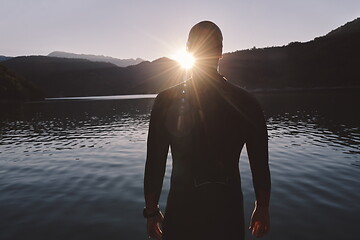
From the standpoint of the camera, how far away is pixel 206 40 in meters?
2.42

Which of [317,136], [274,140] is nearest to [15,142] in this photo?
[274,140]

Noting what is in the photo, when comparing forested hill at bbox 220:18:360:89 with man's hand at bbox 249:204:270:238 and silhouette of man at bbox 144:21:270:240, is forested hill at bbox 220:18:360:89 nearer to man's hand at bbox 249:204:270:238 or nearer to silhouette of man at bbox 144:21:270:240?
man's hand at bbox 249:204:270:238

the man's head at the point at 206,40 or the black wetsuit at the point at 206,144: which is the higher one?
the man's head at the point at 206,40

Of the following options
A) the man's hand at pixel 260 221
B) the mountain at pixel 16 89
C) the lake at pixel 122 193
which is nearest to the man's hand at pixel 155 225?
the man's hand at pixel 260 221

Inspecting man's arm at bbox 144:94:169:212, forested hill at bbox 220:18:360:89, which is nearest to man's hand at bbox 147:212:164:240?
man's arm at bbox 144:94:169:212

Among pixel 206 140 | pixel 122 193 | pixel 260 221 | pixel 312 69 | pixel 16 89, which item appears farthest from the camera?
pixel 312 69

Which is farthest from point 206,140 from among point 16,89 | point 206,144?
point 16,89

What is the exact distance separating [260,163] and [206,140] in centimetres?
62

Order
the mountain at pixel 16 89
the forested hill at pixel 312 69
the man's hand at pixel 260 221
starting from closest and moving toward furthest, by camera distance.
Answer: the man's hand at pixel 260 221 < the mountain at pixel 16 89 < the forested hill at pixel 312 69

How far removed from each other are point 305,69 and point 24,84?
7215 inches

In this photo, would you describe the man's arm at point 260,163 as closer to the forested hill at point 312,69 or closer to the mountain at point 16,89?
the mountain at point 16,89

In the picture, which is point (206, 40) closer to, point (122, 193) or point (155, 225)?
point (155, 225)

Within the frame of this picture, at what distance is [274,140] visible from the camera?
78.2 feet

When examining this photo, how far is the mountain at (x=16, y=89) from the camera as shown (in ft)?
432
